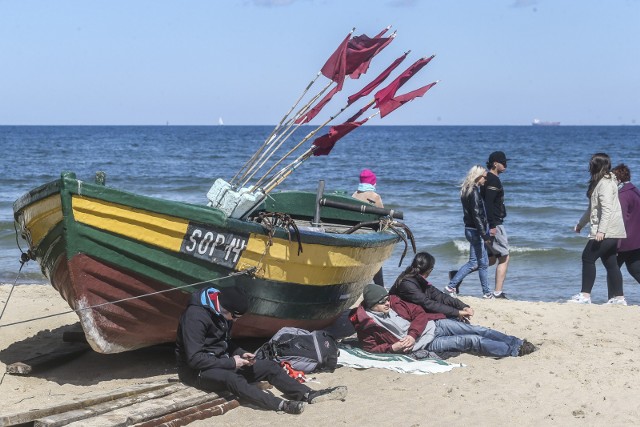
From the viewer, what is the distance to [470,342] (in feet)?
27.0

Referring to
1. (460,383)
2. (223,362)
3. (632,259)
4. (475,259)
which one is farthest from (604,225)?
(223,362)

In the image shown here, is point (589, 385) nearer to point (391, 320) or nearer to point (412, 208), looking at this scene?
point (391, 320)

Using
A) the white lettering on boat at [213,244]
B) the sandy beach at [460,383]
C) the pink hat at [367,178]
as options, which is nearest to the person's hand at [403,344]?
the sandy beach at [460,383]

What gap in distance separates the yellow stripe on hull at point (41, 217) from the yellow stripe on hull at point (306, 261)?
141cm

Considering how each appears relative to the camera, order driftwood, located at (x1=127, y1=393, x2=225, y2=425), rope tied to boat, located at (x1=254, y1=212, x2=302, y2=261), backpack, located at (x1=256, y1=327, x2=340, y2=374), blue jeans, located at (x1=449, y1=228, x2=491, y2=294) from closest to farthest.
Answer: driftwood, located at (x1=127, y1=393, x2=225, y2=425) < rope tied to boat, located at (x1=254, y1=212, x2=302, y2=261) < backpack, located at (x1=256, y1=327, x2=340, y2=374) < blue jeans, located at (x1=449, y1=228, x2=491, y2=294)

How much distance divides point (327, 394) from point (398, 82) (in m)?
2.87

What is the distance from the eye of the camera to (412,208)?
2419 centimetres

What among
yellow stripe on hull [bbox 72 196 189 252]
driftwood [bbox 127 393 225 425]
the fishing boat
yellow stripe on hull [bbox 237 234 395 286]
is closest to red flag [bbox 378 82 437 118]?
the fishing boat

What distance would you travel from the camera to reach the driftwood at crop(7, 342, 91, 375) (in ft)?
25.5

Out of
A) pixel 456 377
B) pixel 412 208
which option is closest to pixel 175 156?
pixel 412 208

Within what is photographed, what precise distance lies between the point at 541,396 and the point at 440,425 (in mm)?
1019

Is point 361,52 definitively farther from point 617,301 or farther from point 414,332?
point 617,301

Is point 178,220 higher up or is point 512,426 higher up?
point 178,220

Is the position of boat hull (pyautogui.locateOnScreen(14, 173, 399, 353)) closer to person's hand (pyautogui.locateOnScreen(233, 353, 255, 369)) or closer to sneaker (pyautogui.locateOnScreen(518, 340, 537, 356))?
person's hand (pyautogui.locateOnScreen(233, 353, 255, 369))
